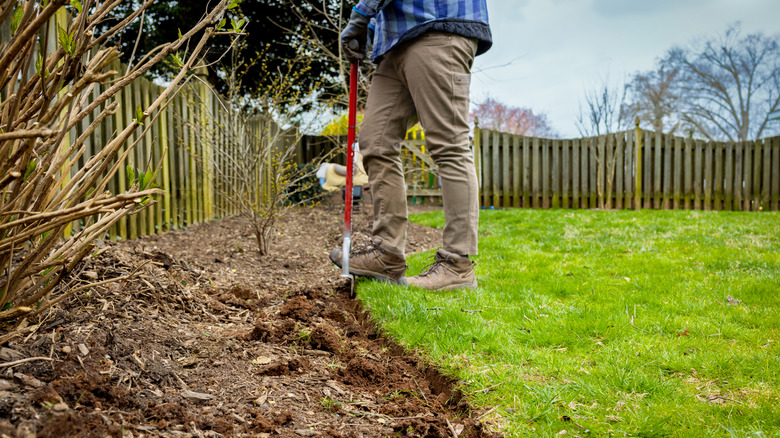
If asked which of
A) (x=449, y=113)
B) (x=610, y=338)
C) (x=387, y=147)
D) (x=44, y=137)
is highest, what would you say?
(x=449, y=113)

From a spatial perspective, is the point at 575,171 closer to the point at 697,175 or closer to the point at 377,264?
the point at 697,175

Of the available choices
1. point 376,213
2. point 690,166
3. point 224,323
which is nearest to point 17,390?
point 224,323

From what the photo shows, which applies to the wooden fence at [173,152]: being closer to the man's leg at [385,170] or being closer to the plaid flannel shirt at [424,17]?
the man's leg at [385,170]

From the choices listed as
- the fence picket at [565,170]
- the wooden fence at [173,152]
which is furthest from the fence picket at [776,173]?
the wooden fence at [173,152]

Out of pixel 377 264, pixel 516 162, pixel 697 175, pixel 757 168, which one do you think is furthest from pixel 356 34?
pixel 757 168

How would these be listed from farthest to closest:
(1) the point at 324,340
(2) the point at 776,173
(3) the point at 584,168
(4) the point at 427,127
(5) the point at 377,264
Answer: (3) the point at 584,168, (2) the point at 776,173, (5) the point at 377,264, (4) the point at 427,127, (1) the point at 324,340

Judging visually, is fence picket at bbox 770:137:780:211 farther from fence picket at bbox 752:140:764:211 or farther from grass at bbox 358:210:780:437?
grass at bbox 358:210:780:437

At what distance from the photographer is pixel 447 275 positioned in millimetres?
2990

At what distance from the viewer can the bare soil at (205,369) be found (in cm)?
130

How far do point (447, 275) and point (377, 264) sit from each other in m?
0.44

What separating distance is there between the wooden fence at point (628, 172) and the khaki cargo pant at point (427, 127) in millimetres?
7871

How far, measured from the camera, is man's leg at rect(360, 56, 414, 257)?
3041 millimetres

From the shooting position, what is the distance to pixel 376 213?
10.5 ft

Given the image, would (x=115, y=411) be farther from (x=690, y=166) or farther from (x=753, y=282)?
(x=690, y=166)
